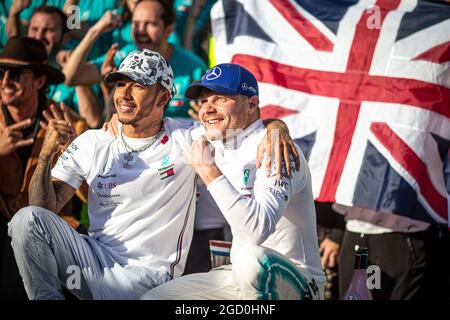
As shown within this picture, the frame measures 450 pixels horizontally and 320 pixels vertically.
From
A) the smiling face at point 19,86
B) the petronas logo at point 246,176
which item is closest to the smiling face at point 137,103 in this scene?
the petronas logo at point 246,176

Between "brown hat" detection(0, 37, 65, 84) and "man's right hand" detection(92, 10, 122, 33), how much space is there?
0.59 meters

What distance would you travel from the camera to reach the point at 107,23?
750 cm

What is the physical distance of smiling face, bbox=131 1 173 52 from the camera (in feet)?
24.7

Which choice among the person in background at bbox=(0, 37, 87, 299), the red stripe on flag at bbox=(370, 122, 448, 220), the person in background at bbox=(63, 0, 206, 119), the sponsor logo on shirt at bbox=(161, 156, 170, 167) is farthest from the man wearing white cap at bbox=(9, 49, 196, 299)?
the red stripe on flag at bbox=(370, 122, 448, 220)

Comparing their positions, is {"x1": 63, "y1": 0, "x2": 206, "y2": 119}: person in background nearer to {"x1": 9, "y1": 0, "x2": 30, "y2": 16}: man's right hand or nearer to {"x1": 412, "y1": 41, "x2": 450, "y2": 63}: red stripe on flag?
{"x1": 9, "y1": 0, "x2": 30, "y2": 16}: man's right hand

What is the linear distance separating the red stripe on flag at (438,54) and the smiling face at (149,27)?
7.05 ft

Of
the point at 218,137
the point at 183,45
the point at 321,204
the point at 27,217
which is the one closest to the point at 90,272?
the point at 27,217

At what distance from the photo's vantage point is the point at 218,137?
5496 millimetres

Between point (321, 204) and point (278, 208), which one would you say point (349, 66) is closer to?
point (321, 204)
